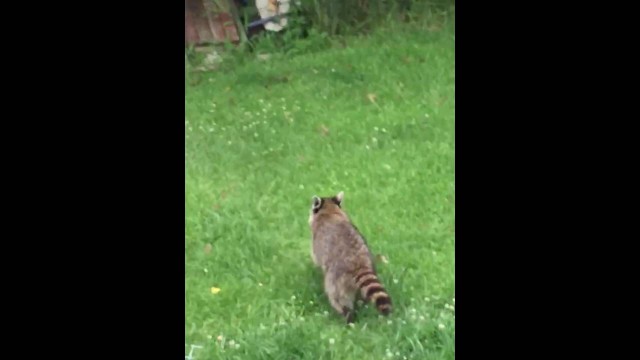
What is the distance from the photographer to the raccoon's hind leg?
8.09ft

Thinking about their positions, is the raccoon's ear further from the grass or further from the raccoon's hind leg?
the raccoon's hind leg

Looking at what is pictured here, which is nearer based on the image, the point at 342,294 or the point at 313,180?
the point at 342,294

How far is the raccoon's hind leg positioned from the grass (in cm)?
3

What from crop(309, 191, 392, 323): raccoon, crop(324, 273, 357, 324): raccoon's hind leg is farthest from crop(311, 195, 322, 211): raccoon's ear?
crop(324, 273, 357, 324): raccoon's hind leg

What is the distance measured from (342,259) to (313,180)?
1.54 feet

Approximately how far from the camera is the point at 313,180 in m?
2.97

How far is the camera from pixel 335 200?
2818mm

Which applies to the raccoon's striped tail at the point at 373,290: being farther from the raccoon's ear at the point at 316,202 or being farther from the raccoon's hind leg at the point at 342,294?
the raccoon's ear at the point at 316,202

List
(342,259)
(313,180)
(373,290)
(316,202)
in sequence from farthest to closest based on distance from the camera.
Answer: (313,180)
(316,202)
(342,259)
(373,290)

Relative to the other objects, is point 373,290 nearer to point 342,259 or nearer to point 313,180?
point 342,259

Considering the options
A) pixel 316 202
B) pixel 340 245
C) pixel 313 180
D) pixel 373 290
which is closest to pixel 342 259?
pixel 340 245
